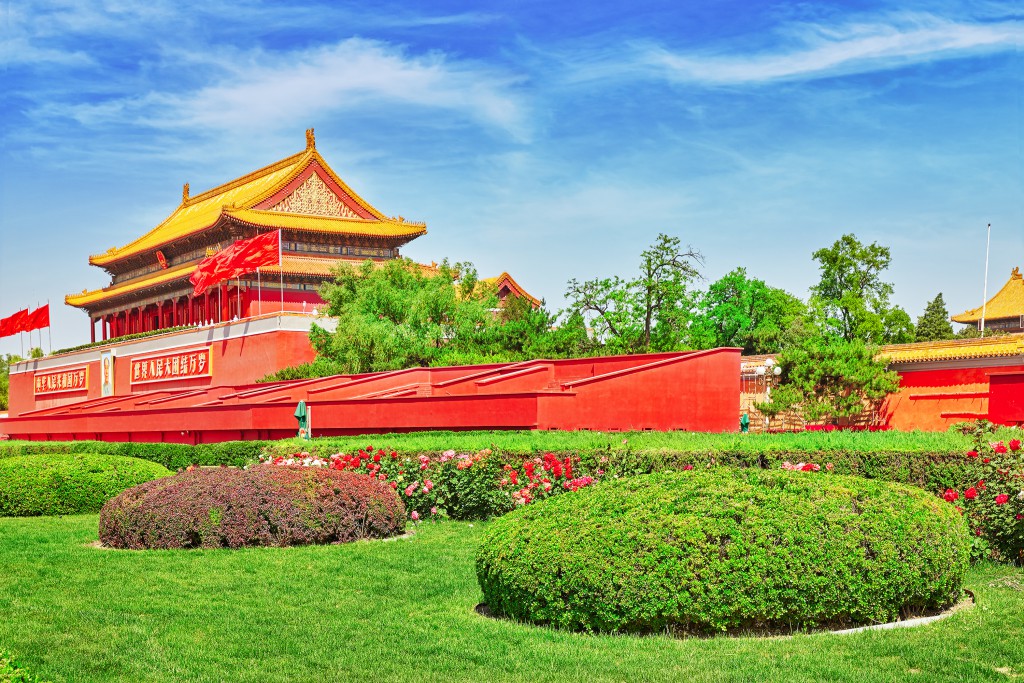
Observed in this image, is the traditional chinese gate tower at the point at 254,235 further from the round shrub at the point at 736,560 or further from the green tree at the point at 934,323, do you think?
the round shrub at the point at 736,560

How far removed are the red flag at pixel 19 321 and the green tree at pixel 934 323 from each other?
37.6 metres

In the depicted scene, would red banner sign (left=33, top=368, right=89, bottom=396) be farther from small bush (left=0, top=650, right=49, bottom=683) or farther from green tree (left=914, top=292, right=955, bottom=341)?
small bush (left=0, top=650, right=49, bottom=683)

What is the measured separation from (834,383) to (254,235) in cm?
2128

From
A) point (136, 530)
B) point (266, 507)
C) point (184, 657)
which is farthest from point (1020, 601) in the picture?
point (136, 530)

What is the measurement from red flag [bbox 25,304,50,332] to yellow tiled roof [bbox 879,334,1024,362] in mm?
34363

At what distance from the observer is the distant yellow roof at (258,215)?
39.0 m

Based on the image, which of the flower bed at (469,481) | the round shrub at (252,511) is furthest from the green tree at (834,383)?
the round shrub at (252,511)

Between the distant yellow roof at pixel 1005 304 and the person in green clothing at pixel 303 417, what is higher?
the distant yellow roof at pixel 1005 304

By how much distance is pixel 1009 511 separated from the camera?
773 centimetres

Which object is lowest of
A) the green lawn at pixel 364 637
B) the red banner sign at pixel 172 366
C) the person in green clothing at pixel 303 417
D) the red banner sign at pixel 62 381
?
the green lawn at pixel 364 637

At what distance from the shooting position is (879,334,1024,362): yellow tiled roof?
78.9 ft

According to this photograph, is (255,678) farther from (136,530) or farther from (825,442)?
(825,442)

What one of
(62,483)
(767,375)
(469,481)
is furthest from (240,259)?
(469,481)

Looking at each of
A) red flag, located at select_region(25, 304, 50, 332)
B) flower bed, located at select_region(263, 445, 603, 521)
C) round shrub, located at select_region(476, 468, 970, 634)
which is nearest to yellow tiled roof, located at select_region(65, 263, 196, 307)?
red flag, located at select_region(25, 304, 50, 332)
